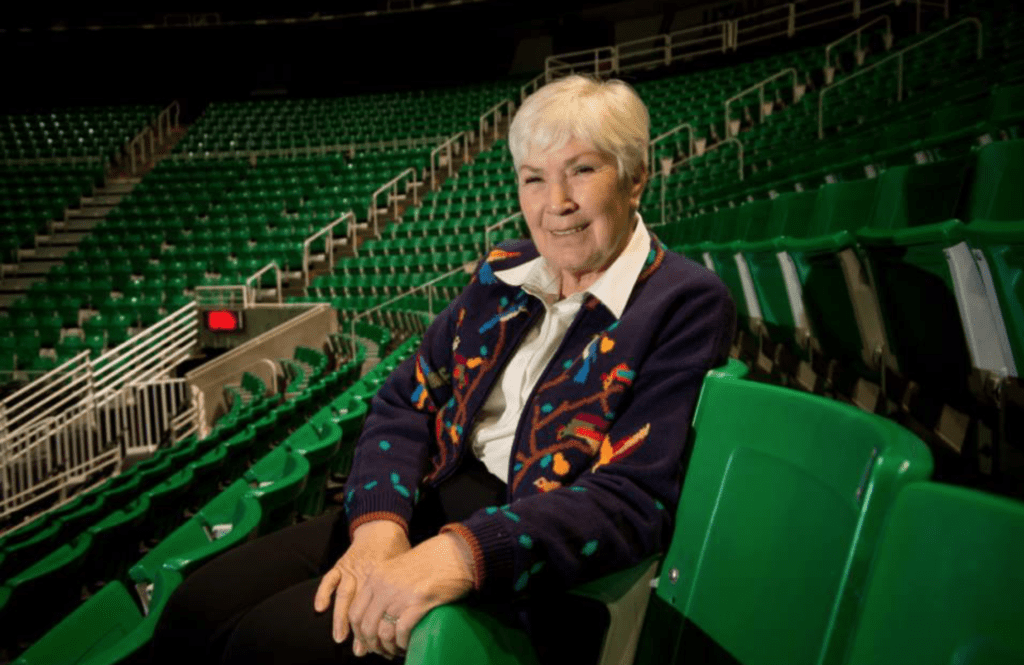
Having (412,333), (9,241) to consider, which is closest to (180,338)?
(412,333)

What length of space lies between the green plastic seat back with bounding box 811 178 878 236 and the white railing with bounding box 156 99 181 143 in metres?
11.4

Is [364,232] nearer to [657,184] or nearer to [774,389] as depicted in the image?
[657,184]

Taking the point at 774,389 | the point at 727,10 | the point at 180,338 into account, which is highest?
the point at 727,10

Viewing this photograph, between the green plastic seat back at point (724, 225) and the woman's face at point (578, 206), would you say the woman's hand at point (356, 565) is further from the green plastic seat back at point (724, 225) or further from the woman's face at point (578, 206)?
the green plastic seat back at point (724, 225)

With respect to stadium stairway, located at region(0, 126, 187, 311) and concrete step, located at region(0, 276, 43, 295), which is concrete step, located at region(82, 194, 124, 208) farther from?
concrete step, located at region(0, 276, 43, 295)

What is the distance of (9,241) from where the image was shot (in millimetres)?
8594

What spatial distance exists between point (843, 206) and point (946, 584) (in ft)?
5.36

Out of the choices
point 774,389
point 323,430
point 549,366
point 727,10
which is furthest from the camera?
point 727,10

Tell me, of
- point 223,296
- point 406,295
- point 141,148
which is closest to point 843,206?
point 406,295

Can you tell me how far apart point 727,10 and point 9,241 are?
32.3 feet

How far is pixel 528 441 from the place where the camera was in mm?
913

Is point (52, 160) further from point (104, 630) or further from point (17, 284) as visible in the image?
point (104, 630)

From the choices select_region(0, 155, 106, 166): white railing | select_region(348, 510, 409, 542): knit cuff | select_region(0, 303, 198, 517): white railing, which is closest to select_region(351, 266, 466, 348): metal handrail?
select_region(0, 303, 198, 517): white railing

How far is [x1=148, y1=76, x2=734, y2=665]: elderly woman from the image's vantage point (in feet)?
2.33
